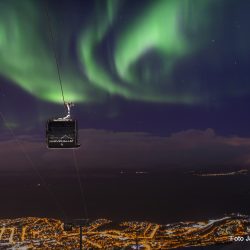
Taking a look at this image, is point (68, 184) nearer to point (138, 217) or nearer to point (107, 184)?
point (107, 184)

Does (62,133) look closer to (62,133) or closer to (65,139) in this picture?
(62,133)

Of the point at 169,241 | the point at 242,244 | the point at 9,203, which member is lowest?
the point at 242,244

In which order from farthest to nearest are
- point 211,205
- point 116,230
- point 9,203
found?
point 9,203, point 211,205, point 116,230

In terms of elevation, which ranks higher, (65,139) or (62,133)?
(62,133)

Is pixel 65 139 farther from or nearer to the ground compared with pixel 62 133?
nearer to the ground

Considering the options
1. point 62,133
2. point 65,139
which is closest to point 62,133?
point 62,133

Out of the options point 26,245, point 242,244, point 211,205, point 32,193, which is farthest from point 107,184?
point 242,244
